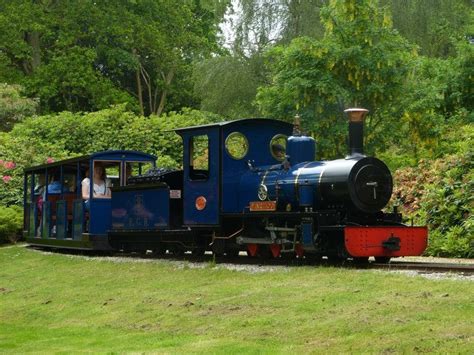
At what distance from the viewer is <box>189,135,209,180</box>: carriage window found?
51.6 ft

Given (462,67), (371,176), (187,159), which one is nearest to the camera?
(371,176)

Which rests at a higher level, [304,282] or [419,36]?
[419,36]

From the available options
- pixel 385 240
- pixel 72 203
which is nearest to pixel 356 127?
pixel 385 240

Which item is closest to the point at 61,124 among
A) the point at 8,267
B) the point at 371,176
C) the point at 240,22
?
the point at 240,22

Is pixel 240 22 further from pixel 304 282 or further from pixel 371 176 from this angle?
pixel 304 282

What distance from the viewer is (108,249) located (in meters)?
19.3

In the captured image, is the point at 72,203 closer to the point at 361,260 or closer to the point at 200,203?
the point at 200,203

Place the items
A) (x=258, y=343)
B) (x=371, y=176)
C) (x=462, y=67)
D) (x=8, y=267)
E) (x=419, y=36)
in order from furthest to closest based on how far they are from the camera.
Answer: (x=419, y=36) < (x=462, y=67) < (x=8, y=267) < (x=371, y=176) < (x=258, y=343)

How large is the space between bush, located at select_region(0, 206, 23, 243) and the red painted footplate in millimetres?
13896

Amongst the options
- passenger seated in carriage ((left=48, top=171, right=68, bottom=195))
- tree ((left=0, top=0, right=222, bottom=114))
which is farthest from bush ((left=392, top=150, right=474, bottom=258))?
tree ((left=0, top=0, right=222, bottom=114))

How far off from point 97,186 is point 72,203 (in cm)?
102

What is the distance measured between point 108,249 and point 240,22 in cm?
1562

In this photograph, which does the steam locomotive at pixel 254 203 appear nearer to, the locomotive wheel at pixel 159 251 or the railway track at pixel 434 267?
the locomotive wheel at pixel 159 251

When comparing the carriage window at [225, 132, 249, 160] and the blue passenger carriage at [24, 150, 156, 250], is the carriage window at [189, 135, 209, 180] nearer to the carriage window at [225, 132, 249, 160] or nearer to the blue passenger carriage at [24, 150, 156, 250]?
the carriage window at [225, 132, 249, 160]
